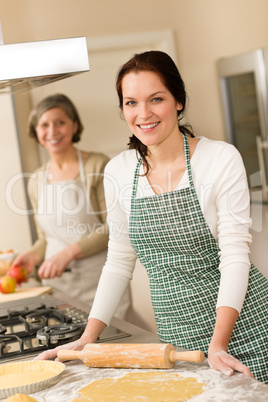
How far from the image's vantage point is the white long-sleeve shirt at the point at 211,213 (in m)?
1.25

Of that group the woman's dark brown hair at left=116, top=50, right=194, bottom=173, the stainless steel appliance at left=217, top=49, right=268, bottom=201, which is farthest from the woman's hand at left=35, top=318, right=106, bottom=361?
the stainless steel appliance at left=217, top=49, right=268, bottom=201

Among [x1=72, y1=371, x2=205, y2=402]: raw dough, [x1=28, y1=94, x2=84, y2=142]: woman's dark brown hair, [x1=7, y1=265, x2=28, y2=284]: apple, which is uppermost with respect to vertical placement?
[x1=28, y1=94, x2=84, y2=142]: woman's dark brown hair

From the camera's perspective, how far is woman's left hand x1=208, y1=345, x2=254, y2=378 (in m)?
1.04

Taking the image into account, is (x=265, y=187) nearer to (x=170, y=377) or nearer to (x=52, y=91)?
(x=52, y=91)

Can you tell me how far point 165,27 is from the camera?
153 inches

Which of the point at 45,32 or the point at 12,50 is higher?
the point at 45,32

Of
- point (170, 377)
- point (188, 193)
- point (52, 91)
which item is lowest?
point (170, 377)

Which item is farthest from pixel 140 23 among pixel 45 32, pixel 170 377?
pixel 170 377

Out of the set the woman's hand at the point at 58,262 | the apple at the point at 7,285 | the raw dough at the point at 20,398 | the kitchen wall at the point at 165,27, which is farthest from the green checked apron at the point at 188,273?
the kitchen wall at the point at 165,27

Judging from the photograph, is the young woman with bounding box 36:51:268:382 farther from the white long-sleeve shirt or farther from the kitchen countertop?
the kitchen countertop

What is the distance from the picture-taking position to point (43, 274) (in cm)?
226

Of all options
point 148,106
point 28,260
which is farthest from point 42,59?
point 28,260

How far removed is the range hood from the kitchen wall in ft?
7.55

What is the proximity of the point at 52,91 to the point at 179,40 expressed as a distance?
3.13ft
